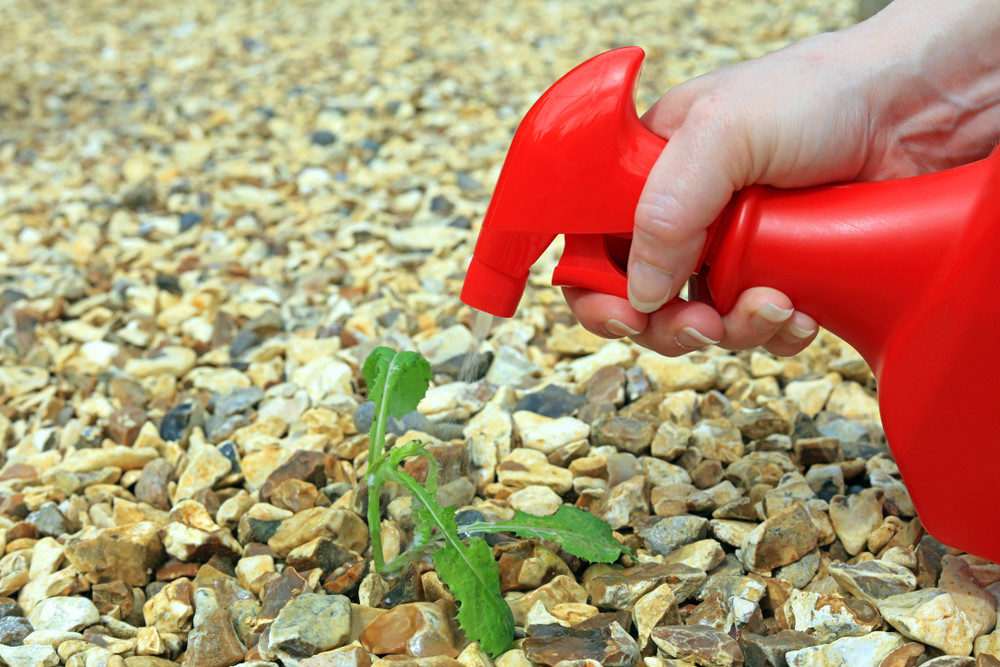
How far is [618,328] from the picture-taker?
1.29 meters

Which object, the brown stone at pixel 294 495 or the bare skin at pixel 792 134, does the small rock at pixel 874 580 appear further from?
the brown stone at pixel 294 495

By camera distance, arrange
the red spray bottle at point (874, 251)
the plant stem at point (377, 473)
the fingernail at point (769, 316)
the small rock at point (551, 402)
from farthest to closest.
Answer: the small rock at point (551, 402) < the plant stem at point (377, 473) < the fingernail at point (769, 316) < the red spray bottle at point (874, 251)

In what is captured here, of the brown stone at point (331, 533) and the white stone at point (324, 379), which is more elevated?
the brown stone at point (331, 533)

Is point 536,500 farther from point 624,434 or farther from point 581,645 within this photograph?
point 581,645

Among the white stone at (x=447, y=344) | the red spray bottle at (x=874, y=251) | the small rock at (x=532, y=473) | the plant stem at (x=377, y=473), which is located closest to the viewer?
the red spray bottle at (x=874, y=251)

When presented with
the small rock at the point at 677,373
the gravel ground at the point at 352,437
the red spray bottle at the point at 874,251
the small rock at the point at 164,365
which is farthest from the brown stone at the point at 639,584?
the small rock at the point at 164,365

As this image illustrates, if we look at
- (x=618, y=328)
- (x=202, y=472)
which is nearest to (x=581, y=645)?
(x=618, y=328)

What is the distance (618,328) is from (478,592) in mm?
406

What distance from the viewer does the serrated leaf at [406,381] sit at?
1303mm

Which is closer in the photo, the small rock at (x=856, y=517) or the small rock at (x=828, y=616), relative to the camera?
the small rock at (x=828, y=616)

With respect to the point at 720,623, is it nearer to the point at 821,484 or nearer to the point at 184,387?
the point at 821,484

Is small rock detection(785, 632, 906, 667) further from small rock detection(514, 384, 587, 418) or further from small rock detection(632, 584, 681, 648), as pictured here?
small rock detection(514, 384, 587, 418)

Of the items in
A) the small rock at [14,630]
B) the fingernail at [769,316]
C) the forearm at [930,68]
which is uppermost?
the forearm at [930,68]

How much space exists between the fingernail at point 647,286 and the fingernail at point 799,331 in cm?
16
